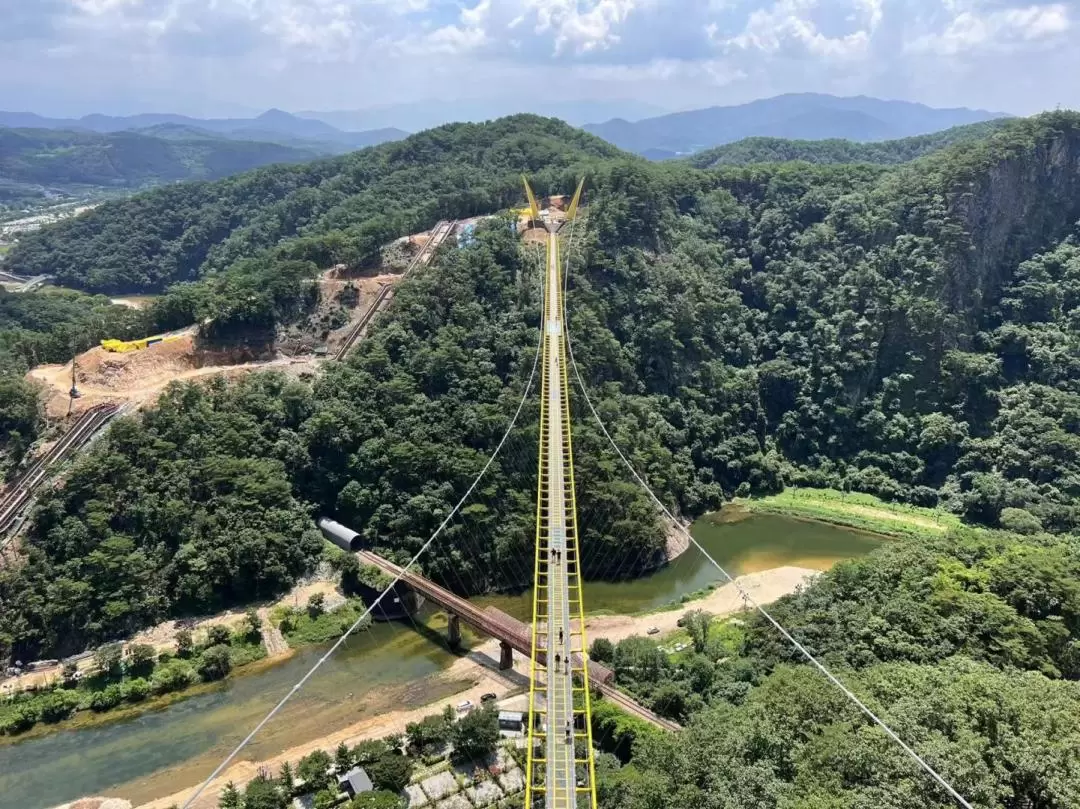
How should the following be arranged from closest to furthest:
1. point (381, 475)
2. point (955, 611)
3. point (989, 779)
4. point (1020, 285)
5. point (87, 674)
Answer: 1. point (989, 779)
2. point (955, 611)
3. point (87, 674)
4. point (381, 475)
5. point (1020, 285)

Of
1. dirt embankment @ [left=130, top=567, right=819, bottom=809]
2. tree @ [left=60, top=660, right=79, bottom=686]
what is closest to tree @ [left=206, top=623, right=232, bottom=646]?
tree @ [left=60, top=660, right=79, bottom=686]

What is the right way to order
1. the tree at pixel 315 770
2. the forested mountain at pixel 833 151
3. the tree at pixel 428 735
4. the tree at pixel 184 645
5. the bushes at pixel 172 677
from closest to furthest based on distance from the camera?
the tree at pixel 315 770 < the tree at pixel 428 735 < the bushes at pixel 172 677 < the tree at pixel 184 645 < the forested mountain at pixel 833 151

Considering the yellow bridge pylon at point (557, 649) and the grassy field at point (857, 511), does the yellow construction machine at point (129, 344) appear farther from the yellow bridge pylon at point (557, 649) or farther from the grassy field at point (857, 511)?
the grassy field at point (857, 511)

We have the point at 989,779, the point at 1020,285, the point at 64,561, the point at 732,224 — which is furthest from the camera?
the point at 732,224

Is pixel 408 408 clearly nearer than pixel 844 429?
Yes

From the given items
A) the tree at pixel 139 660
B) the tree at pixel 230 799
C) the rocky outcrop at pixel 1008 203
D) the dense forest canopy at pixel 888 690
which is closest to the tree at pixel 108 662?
the tree at pixel 139 660

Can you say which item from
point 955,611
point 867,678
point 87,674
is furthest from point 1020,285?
point 87,674

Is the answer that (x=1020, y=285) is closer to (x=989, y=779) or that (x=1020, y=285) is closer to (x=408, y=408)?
(x=408, y=408)
